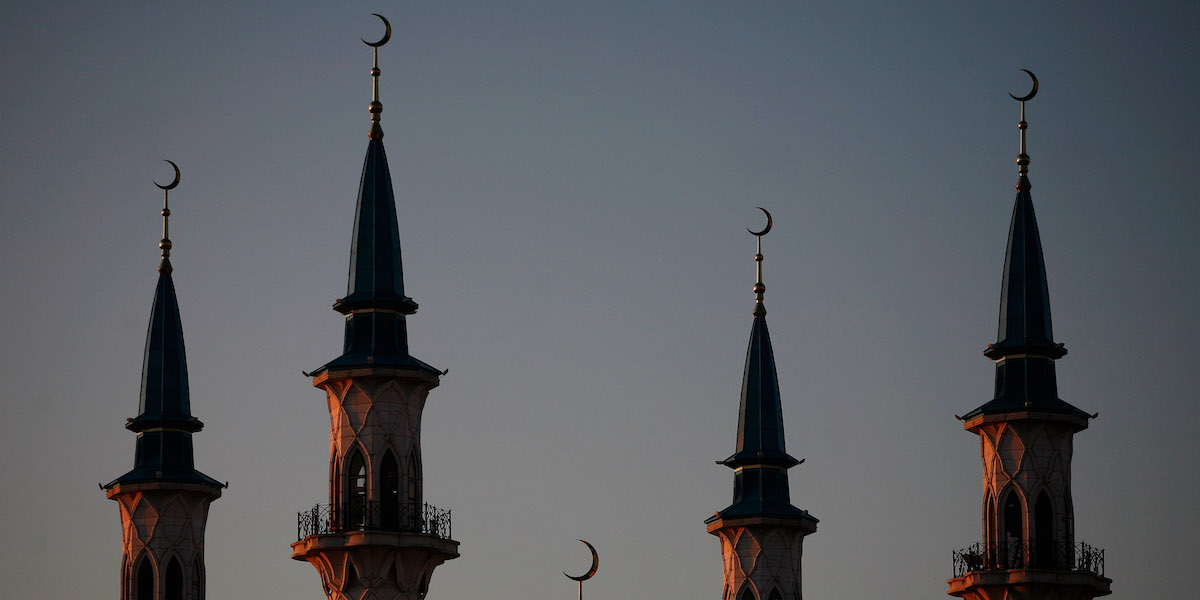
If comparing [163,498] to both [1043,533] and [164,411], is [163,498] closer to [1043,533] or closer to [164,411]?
[164,411]

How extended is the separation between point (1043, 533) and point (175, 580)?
2518 cm

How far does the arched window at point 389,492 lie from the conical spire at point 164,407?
21.8 feet

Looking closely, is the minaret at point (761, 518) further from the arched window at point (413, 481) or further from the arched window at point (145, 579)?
the arched window at point (145, 579)

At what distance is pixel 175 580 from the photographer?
267 ft

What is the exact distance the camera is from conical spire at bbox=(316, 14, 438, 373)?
79125 millimetres

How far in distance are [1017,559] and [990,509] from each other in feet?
6.27

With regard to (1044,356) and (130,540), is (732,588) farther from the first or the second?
(130,540)

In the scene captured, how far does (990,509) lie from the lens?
8350 centimetres

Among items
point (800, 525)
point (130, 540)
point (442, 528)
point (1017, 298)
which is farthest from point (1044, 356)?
point (130, 540)

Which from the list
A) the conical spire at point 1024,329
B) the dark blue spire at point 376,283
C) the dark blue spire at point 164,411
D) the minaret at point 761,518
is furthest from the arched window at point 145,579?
the conical spire at point 1024,329

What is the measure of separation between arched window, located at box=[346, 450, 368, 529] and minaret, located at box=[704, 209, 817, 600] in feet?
45.3

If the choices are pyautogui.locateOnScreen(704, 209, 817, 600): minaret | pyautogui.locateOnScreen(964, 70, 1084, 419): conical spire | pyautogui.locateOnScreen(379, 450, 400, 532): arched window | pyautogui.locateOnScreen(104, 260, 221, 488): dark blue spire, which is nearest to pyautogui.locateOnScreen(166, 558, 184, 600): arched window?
pyautogui.locateOnScreen(104, 260, 221, 488): dark blue spire

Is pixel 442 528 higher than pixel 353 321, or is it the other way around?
pixel 353 321

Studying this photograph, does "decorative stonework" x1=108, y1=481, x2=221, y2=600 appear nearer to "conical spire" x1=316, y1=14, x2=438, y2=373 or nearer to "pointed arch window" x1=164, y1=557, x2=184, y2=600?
"pointed arch window" x1=164, y1=557, x2=184, y2=600
